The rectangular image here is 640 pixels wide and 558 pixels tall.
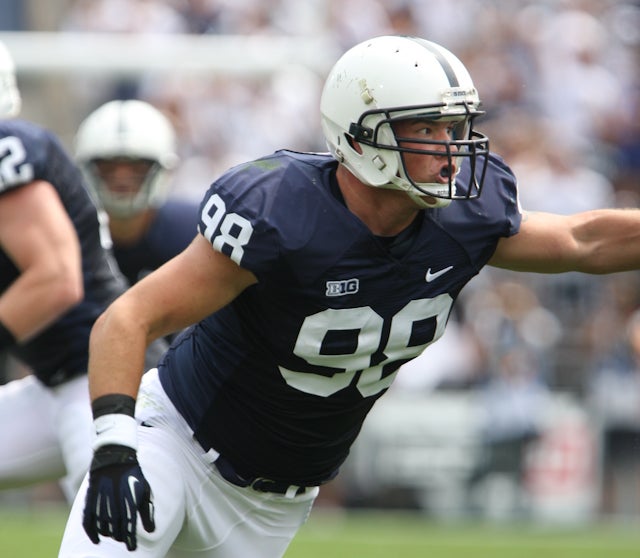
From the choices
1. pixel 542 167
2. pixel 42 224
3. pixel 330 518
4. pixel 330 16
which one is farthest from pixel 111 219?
pixel 330 16

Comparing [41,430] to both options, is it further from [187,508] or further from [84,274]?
[187,508]

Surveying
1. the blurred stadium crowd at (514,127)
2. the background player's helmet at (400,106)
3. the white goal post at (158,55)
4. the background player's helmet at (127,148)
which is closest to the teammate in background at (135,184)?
the background player's helmet at (127,148)

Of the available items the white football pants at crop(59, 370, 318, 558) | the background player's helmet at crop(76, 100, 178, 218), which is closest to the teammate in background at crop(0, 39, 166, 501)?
the white football pants at crop(59, 370, 318, 558)

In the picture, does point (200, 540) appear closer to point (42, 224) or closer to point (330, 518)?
point (42, 224)

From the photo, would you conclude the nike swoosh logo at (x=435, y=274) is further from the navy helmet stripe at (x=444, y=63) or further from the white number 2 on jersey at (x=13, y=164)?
the white number 2 on jersey at (x=13, y=164)

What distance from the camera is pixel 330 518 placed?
9094mm

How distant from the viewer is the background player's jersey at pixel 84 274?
4.44 m

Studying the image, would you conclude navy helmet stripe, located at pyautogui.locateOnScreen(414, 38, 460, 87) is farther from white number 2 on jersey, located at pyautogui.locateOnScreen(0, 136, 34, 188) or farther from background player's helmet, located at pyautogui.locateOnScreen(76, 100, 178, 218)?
background player's helmet, located at pyautogui.locateOnScreen(76, 100, 178, 218)

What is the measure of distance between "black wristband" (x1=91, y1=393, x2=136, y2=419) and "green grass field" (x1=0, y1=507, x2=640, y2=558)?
12.7 feet

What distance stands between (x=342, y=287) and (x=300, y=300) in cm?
11

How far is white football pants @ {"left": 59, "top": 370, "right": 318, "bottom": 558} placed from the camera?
344 cm

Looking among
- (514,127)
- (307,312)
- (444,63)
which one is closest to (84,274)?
(307,312)

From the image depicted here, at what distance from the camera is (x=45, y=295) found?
14.1 ft

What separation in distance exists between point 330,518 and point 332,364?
5.70 meters
